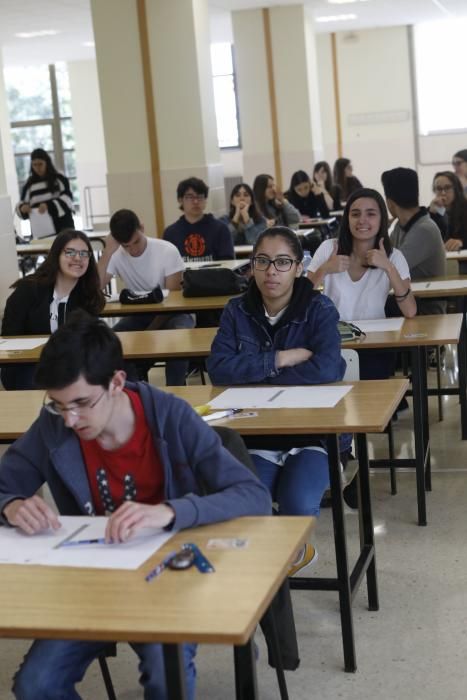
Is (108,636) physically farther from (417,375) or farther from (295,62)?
(295,62)

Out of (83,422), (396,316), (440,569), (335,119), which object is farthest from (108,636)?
(335,119)

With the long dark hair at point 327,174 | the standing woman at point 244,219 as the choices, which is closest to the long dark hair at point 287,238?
the standing woman at point 244,219

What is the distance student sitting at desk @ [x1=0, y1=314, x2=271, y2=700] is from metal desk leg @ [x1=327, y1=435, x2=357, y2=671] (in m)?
0.74

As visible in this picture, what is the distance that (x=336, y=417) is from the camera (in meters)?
2.95

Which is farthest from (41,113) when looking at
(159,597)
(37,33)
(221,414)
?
(159,597)

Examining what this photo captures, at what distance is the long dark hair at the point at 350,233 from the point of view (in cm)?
459

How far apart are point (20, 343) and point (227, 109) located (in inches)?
514

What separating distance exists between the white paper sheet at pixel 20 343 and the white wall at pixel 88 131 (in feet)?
41.0

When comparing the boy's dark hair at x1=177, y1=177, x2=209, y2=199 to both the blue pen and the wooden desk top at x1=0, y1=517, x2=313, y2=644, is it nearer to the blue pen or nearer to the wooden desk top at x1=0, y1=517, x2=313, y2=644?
the wooden desk top at x1=0, y1=517, x2=313, y2=644

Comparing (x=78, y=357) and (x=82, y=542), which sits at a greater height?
(x=78, y=357)

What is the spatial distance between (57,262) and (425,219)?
2124mm

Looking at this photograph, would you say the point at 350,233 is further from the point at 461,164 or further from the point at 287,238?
the point at 461,164

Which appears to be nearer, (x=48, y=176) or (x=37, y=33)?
(x=48, y=176)

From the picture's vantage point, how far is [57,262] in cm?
476
